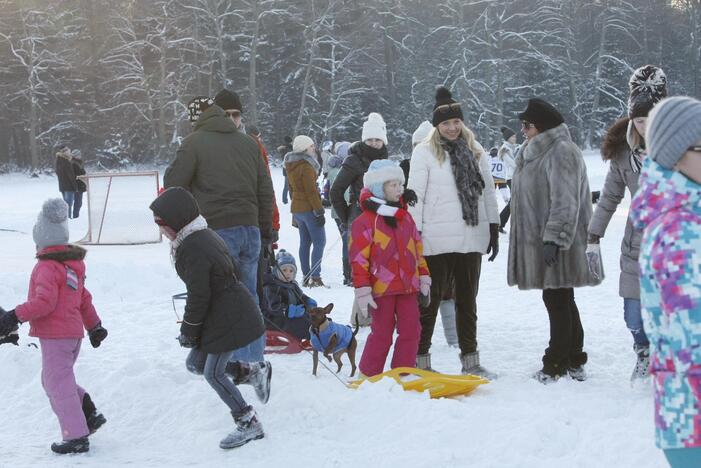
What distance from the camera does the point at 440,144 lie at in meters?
5.73

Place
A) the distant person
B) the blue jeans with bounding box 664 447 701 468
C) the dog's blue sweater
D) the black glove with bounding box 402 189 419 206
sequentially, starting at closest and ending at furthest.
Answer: the blue jeans with bounding box 664 447 701 468 < the black glove with bounding box 402 189 419 206 < the dog's blue sweater < the distant person

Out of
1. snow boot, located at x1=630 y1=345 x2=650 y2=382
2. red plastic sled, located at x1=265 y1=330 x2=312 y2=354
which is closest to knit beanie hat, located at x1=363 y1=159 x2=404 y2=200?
red plastic sled, located at x1=265 y1=330 x2=312 y2=354

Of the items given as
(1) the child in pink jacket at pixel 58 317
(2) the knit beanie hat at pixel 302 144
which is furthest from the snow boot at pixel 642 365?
(2) the knit beanie hat at pixel 302 144

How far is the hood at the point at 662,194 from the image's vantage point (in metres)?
2.26

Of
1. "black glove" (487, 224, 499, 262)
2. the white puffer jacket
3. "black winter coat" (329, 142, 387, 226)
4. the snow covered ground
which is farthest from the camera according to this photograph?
"black winter coat" (329, 142, 387, 226)

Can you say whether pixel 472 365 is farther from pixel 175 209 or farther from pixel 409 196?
pixel 175 209

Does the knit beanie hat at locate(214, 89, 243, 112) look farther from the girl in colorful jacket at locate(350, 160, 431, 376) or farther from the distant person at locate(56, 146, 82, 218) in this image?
the distant person at locate(56, 146, 82, 218)

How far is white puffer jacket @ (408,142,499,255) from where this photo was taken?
18.5ft

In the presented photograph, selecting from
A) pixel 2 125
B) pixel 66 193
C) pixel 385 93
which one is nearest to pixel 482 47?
pixel 385 93

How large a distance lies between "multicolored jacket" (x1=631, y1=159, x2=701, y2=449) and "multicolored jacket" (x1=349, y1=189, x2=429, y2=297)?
9.65 feet

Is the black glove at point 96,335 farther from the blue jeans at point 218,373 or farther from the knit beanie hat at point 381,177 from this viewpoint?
the knit beanie hat at point 381,177

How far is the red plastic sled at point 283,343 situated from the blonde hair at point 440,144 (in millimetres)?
2034

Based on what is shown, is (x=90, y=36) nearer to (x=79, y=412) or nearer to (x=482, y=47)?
(x=482, y=47)

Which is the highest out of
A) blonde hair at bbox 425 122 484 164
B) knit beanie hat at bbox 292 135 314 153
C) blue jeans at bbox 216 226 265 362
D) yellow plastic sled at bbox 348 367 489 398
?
blonde hair at bbox 425 122 484 164
